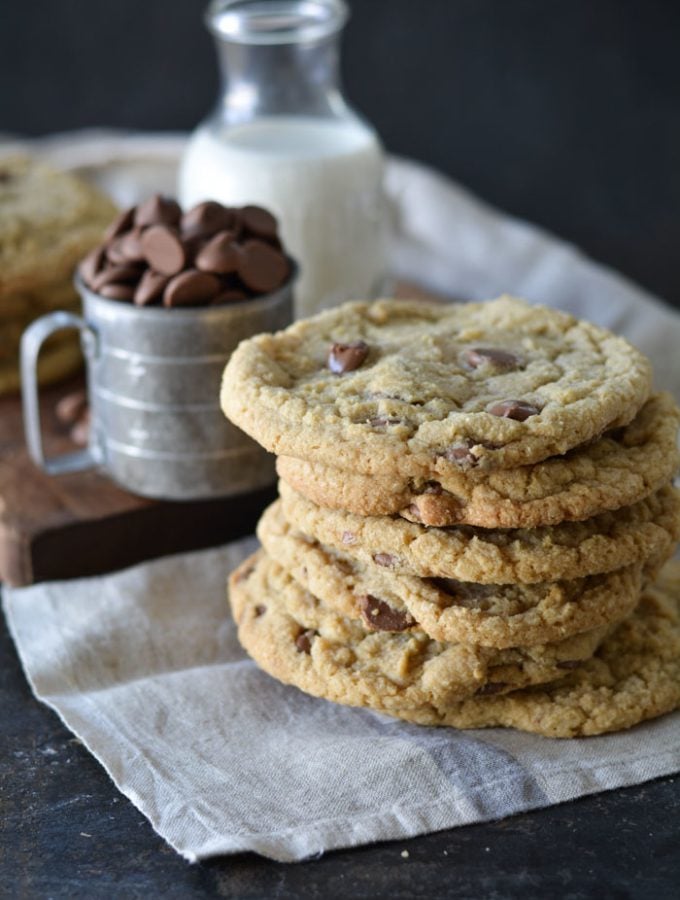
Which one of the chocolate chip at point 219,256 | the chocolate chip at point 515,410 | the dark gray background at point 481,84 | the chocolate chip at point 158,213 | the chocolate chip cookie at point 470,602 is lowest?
the dark gray background at point 481,84

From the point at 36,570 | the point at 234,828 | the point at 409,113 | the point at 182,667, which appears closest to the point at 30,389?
the point at 36,570

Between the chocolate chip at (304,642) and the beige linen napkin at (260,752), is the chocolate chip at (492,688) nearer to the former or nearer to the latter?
the beige linen napkin at (260,752)

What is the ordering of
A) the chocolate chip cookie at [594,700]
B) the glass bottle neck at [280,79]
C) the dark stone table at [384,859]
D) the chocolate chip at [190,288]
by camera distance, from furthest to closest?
1. the glass bottle neck at [280,79]
2. the chocolate chip at [190,288]
3. the chocolate chip cookie at [594,700]
4. the dark stone table at [384,859]

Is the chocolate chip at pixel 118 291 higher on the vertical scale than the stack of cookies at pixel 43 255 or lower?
higher

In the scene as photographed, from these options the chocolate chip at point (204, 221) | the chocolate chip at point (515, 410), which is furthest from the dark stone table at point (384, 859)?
the chocolate chip at point (204, 221)

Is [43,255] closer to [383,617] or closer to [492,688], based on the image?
[383,617]

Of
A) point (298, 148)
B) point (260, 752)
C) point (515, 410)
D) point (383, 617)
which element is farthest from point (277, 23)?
point (260, 752)
